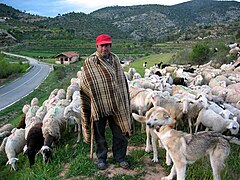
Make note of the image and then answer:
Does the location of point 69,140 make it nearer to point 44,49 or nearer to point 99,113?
point 99,113

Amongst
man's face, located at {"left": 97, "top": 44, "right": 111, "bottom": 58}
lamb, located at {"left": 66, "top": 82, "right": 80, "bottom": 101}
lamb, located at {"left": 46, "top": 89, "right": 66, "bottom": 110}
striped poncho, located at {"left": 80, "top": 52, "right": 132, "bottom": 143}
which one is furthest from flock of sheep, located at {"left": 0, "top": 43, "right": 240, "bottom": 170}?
man's face, located at {"left": 97, "top": 44, "right": 111, "bottom": 58}

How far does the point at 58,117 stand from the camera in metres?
7.92

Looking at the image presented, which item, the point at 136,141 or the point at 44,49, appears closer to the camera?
the point at 136,141

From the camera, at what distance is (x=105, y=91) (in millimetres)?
4945

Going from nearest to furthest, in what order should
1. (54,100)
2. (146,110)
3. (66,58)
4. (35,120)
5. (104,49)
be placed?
1. (104,49)
2. (146,110)
3. (35,120)
4. (54,100)
5. (66,58)

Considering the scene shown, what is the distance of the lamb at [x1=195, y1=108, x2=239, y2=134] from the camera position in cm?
601

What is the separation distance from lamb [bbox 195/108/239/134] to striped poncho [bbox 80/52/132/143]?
84.5 inches

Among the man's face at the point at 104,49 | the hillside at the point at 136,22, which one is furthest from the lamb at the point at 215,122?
the hillside at the point at 136,22

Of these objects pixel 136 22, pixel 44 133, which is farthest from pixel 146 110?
pixel 136 22

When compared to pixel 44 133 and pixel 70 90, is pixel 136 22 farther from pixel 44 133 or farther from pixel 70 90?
pixel 44 133

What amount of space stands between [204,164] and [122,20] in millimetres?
93067

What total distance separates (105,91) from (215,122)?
2755 millimetres

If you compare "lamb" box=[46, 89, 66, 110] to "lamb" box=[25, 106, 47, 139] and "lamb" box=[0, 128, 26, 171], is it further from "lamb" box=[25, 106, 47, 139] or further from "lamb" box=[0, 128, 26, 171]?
"lamb" box=[0, 128, 26, 171]

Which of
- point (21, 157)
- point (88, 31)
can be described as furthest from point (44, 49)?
point (21, 157)
